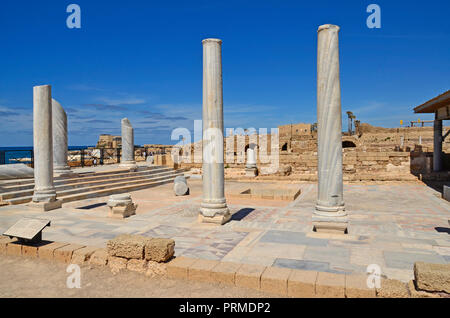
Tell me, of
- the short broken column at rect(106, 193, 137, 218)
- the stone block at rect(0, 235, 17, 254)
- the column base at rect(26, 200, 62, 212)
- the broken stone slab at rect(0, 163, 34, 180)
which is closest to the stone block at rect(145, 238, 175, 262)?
the stone block at rect(0, 235, 17, 254)

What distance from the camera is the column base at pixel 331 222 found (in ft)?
21.5

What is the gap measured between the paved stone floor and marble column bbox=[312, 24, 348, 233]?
1.29 ft

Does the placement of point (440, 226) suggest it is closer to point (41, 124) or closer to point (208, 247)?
point (208, 247)

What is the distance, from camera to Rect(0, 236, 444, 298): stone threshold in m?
3.64

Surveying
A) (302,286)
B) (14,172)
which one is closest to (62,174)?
(14,172)

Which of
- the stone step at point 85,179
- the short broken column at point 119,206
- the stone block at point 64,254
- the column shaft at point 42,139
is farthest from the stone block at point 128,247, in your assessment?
the stone step at point 85,179

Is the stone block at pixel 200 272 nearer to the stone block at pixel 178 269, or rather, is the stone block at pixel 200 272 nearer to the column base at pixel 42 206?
the stone block at pixel 178 269

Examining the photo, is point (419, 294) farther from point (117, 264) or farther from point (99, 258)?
point (99, 258)

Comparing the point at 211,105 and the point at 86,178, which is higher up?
the point at 211,105

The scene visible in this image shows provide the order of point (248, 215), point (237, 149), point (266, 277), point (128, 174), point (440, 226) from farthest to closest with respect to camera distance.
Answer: point (237, 149), point (128, 174), point (248, 215), point (440, 226), point (266, 277)

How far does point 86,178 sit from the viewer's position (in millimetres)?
13531
